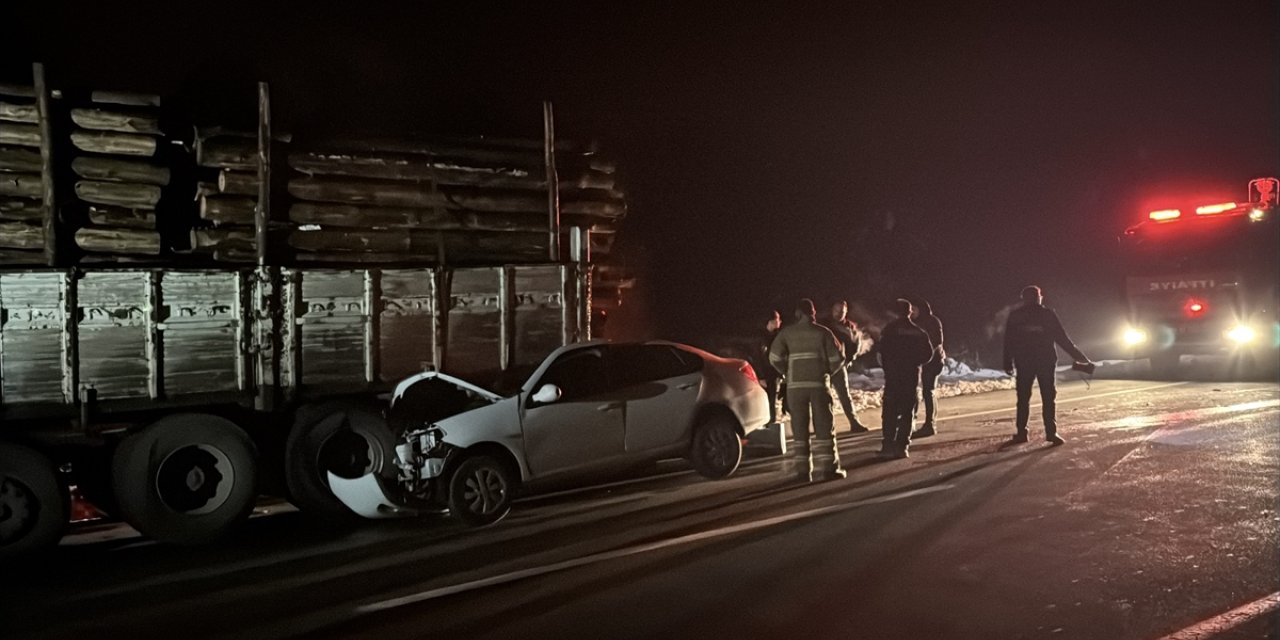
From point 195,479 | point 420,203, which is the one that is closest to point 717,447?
point 420,203

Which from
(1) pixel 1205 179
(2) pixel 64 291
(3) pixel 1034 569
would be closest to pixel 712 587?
(3) pixel 1034 569

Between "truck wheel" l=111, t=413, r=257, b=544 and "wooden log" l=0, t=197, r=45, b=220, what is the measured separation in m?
2.06

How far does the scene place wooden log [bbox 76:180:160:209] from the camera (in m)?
9.39

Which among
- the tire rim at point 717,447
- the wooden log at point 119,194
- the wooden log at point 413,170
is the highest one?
the wooden log at point 413,170

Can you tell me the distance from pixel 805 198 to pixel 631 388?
17723 mm

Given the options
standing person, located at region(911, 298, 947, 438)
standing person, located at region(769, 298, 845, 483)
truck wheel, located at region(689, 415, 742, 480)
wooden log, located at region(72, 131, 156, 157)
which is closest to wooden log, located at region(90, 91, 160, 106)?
wooden log, located at region(72, 131, 156, 157)

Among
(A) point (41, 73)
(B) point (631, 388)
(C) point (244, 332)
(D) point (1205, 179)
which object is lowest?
(B) point (631, 388)

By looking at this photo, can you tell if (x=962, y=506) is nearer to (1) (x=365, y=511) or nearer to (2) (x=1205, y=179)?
(1) (x=365, y=511)

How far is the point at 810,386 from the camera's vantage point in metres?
10.3

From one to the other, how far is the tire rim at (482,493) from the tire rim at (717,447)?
7.62ft

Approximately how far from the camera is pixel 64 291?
8547mm

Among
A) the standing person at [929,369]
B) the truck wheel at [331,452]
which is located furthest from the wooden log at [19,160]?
the standing person at [929,369]

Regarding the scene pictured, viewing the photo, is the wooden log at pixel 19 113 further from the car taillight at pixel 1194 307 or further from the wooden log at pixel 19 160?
the car taillight at pixel 1194 307

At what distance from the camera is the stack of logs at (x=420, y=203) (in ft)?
33.9
